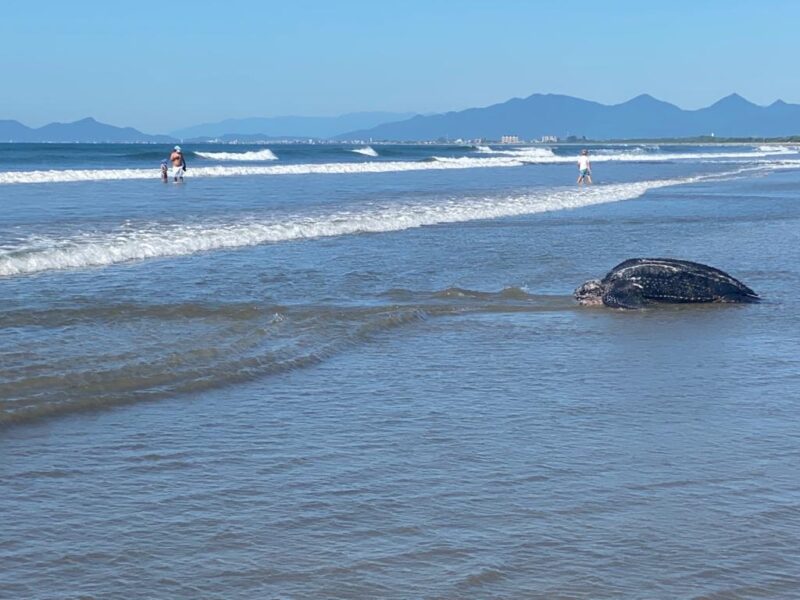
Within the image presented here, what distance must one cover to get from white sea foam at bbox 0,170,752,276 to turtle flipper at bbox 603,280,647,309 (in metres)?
6.58

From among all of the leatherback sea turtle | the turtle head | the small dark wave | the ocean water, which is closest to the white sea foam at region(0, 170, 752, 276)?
the ocean water

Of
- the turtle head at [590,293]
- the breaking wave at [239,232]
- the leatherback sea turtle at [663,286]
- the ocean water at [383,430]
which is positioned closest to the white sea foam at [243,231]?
the breaking wave at [239,232]

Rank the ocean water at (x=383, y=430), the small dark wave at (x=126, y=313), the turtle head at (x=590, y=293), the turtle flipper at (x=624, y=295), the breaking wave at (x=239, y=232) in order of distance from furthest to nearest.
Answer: the breaking wave at (x=239, y=232)
the turtle head at (x=590, y=293)
the turtle flipper at (x=624, y=295)
the small dark wave at (x=126, y=313)
the ocean water at (x=383, y=430)

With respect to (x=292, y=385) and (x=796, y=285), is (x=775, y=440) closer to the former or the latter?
(x=292, y=385)

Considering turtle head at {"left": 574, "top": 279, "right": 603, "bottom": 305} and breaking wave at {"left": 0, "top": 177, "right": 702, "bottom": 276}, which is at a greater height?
breaking wave at {"left": 0, "top": 177, "right": 702, "bottom": 276}

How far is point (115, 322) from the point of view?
1013 centimetres

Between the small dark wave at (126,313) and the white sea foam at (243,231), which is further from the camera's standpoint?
the white sea foam at (243,231)

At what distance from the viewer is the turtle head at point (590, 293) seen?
12008mm

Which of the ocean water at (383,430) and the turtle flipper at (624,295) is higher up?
the turtle flipper at (624,295)

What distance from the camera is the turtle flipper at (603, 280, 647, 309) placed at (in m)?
11.9

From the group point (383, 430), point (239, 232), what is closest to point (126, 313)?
point (383, 430)

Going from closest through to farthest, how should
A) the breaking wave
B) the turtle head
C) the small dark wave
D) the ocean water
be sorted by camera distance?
the ocean water < the small dark wave < the turtle head < the breaking wave

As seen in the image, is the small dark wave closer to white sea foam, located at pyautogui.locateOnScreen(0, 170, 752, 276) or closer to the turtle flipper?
white sea foam, located at pyautogui.locateOnScreen(0, 170, 752, 276)

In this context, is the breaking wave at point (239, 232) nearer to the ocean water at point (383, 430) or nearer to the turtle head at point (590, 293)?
the ocean water at point (383, 430)
